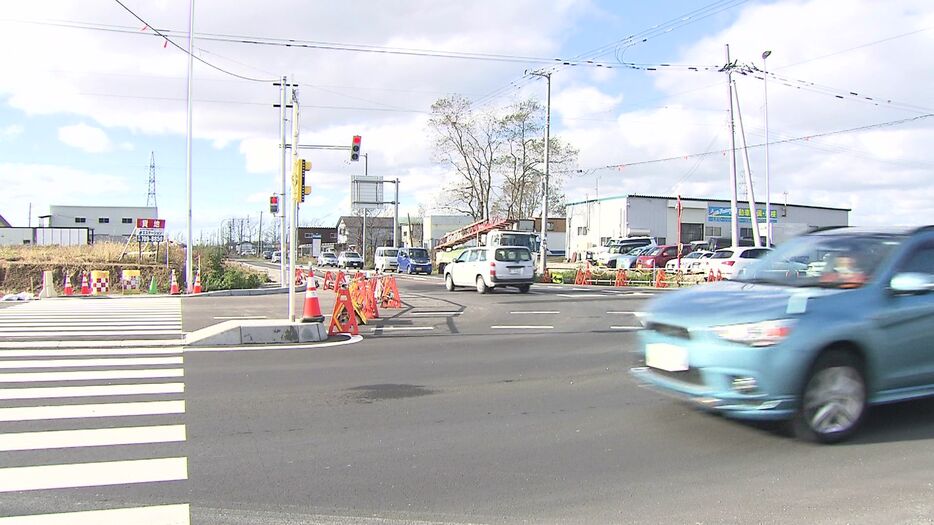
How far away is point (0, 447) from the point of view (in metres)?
5.36

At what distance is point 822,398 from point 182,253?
97.4ft

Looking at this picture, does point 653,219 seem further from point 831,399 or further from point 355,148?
point 831,399

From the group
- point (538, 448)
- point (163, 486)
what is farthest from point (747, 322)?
point (163, 486)

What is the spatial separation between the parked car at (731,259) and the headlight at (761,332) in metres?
22.9

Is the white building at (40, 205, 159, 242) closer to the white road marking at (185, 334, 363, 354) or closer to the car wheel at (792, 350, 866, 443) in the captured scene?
the white road marking at (185, 334, 363, 354)

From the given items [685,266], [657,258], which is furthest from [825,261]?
[657,258]

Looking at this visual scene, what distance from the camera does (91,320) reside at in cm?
1452

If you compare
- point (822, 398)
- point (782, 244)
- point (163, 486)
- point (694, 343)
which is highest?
point (782, 244)

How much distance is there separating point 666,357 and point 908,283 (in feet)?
6.58

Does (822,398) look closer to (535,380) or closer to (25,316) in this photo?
(535,380)

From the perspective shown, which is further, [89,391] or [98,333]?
[98,333]

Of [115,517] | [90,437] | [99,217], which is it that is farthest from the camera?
[99,217]

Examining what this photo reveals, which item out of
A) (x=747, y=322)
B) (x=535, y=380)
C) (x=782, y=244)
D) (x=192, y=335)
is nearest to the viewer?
(x=747, y=322)

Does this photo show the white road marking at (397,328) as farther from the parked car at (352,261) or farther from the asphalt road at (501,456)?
the parked car at (352,261)
